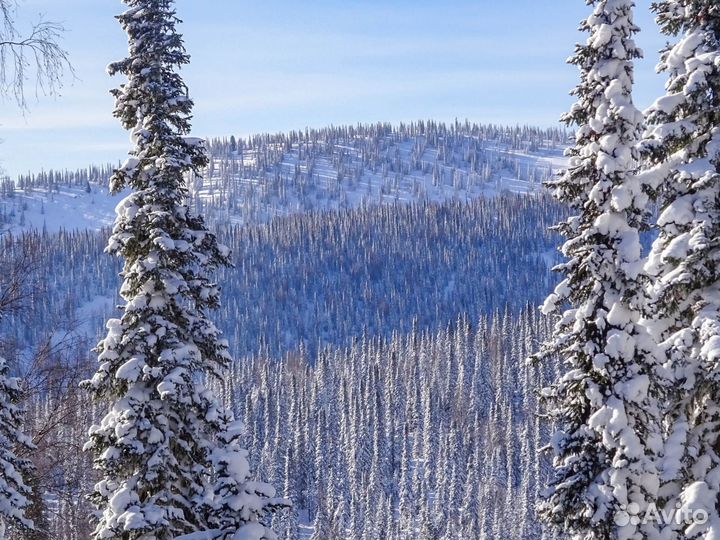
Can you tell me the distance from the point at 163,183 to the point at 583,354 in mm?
8357

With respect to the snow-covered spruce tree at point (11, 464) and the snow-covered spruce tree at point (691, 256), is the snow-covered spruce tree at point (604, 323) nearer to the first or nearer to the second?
the snow-covered spruce tree at point (691, 256)

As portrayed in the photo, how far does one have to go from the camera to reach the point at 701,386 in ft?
41.2

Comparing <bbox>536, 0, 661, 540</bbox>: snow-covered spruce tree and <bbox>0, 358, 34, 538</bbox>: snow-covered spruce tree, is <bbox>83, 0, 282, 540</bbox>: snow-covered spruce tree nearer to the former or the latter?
<bbox>0, 358, 34, 538</bbox>: snow-covered spruce tree

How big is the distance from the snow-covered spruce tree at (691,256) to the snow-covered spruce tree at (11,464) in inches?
450

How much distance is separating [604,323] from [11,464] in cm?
1120

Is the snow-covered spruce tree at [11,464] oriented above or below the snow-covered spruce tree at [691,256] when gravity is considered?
below

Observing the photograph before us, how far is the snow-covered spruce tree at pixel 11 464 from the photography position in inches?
568

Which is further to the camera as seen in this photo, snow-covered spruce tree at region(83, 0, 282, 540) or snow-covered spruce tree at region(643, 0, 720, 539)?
snow-covered spruce tree at region(83, 0, 282, 540)

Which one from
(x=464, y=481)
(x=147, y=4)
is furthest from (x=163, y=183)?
(x=464, y=481)

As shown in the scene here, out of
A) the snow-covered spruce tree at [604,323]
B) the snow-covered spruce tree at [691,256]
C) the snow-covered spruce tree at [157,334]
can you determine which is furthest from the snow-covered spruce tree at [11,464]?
the snow-covered spruce tree at [691,256]

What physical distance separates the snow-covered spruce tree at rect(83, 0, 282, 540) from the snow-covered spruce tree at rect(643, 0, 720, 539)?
753 centimetres

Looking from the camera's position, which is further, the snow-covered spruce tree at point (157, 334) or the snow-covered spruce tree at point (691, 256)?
the snow-covered spruce tree at point (157, 334)

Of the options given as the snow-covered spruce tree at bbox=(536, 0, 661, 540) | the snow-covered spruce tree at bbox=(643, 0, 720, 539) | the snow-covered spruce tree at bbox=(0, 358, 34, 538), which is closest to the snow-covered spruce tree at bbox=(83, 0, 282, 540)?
the snow-covered spruce tree at bbox=(0, 358, 34, 538)

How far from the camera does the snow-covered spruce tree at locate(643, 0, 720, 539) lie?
1258 cm
